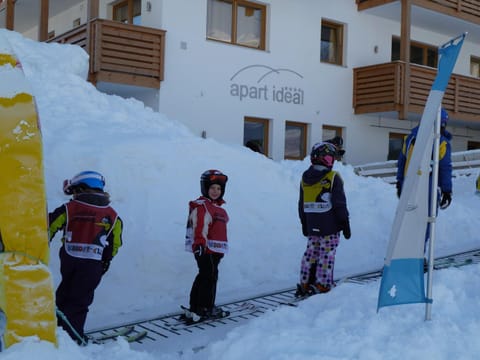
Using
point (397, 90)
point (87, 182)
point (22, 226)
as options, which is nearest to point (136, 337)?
point (87, 182)

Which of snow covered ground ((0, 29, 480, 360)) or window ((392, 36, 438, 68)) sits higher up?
window ((392, 36, 438, 68))

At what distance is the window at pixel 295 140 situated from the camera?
15906mm

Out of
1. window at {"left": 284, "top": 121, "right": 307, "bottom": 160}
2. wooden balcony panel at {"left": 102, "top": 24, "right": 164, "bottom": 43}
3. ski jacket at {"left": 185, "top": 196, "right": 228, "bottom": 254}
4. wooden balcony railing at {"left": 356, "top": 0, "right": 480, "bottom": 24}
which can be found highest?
Result: wooden balcony railing at {"left": 356, "top": 0, "right": 480, "bottom": 24}

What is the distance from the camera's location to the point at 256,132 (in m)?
15.3

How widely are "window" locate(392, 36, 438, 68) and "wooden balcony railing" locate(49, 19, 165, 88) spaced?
8.64 m

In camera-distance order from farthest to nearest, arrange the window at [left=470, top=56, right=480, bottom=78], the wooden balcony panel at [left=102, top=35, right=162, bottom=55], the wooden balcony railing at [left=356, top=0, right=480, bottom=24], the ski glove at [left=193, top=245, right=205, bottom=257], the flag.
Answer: the window at [left=470, top=56, right=480, bottom=78] → the wooden balcony railing at [left=356, top=0, right=480, bottom=24] → the wooden balcony panel at [left=102, top=35, right=162, bottom=55] → the ski glove at [left=193, top=245, right=205, bottom=257] → the flag

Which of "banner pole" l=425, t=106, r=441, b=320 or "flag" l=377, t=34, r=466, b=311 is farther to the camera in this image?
"banner pole" l=425, t=106, r=441, b=320

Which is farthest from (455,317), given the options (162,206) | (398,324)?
(162,206)

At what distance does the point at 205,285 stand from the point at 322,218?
4.43 feet

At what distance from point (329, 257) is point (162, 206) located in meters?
3.00

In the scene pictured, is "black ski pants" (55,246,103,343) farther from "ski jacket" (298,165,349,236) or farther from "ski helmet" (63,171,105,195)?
"ski jacket" (298,165,349,236)

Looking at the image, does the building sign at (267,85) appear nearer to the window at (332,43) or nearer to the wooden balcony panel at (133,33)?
the window at (332,43)

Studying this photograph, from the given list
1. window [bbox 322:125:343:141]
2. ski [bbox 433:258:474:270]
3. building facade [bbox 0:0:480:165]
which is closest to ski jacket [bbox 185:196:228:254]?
ski [bbox 433:258:474:270]

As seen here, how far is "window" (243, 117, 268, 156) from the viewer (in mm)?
15031
